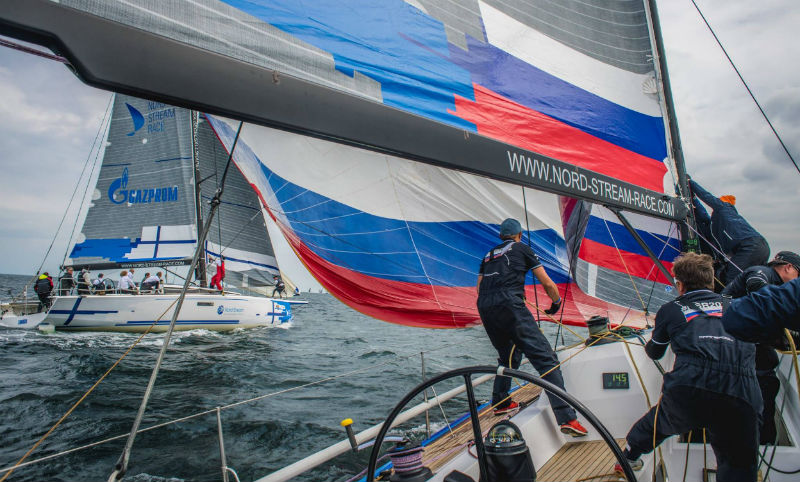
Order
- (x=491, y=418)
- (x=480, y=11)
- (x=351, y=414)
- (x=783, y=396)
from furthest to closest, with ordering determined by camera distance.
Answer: (x=351, y=414)
(x=491, y=418)
(x=480, y=11)
(x=783, y=396)

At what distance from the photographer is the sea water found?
364cm

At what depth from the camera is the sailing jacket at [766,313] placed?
1.12 m

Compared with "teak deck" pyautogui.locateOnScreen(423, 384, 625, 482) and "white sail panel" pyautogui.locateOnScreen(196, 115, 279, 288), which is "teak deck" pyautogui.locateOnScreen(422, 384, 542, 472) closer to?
"teak deck" pyautogui.locateOnScreen(423, 384, 625, 482)

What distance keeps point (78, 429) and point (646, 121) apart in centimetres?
596

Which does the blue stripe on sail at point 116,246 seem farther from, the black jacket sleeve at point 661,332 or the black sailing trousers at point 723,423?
the black sailing trousers at point 723,423

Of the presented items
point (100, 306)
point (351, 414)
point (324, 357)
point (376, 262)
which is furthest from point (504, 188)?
point (100, 306)

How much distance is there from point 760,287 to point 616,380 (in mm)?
890

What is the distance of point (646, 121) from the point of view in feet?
11.1

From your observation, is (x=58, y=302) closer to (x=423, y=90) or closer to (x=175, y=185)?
(x=175, y=185)

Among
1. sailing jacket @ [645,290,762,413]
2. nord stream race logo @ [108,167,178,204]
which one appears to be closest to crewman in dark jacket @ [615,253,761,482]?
sailing jacket @ [645,290,762,413]

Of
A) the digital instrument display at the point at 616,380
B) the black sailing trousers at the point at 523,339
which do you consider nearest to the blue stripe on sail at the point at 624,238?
the digital instrument display at the point at 616,380

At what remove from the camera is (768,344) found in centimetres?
195

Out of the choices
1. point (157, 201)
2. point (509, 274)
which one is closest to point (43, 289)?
point (157, 201)

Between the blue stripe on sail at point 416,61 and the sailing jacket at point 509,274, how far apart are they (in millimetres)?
839
